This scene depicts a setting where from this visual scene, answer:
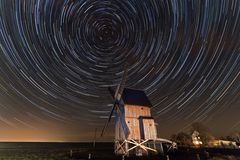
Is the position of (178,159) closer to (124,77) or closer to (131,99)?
(131,99)

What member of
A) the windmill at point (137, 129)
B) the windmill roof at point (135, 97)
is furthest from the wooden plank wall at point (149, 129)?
the windmill roof at point (135, 97)

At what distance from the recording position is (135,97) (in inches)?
1160

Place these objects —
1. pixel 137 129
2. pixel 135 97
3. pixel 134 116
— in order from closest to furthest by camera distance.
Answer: pixel 137 129 < pixel 134 116 < pixel 135 97

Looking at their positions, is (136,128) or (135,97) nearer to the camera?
(136,128)

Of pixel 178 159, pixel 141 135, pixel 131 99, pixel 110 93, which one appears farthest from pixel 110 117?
pixel 178 159

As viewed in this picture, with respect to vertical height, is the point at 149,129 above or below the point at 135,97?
below

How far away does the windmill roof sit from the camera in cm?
2780

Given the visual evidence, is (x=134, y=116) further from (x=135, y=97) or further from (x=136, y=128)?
(x=135, y=97)

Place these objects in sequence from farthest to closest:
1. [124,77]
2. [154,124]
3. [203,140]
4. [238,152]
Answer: [203,140] < [124,77] < [238,152] < [154,124]

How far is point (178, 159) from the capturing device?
2212 centimetres

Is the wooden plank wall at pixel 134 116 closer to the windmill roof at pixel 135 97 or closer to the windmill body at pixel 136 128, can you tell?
the windmill body at pixel 136 128

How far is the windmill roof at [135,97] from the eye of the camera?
27802mm

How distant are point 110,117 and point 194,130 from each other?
35750 millimetres

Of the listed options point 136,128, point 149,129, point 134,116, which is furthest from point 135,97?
point 149,129
